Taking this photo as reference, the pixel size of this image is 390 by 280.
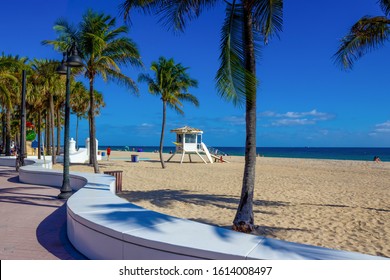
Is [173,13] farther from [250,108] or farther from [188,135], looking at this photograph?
[188,135]

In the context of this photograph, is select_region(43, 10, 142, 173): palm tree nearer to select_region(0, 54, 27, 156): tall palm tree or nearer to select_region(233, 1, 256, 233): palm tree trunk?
select_region(0, 54, 27, 156): tall palm tree

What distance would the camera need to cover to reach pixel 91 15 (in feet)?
52.6

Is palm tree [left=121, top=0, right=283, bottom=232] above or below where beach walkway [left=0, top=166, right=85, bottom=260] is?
above

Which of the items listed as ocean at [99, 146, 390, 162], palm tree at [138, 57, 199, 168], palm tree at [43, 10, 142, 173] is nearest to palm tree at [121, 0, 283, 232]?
palm tree at [43, 10, 142, 173]

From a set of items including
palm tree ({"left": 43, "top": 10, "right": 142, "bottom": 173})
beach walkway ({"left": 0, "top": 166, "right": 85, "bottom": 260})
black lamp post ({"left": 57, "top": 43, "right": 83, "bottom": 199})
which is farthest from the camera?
palm tree ({"left": 43, "top": 10, "right": 142, "bottom": 173})

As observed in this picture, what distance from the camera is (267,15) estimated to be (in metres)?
6.35

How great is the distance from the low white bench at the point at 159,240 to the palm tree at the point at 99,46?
12767mm

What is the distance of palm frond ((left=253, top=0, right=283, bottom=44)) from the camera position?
6.25 metres

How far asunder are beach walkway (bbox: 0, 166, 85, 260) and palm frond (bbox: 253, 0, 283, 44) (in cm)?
537

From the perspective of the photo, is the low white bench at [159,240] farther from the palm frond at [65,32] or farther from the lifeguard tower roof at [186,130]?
the lifeguard tower roof at [186,130]

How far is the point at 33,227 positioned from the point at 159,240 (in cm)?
346

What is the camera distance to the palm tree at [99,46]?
51.2 feet

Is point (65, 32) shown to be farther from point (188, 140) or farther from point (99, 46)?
point (188, 140)

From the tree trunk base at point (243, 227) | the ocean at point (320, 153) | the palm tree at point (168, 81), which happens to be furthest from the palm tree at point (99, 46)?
the ocean at point (320, 153)
